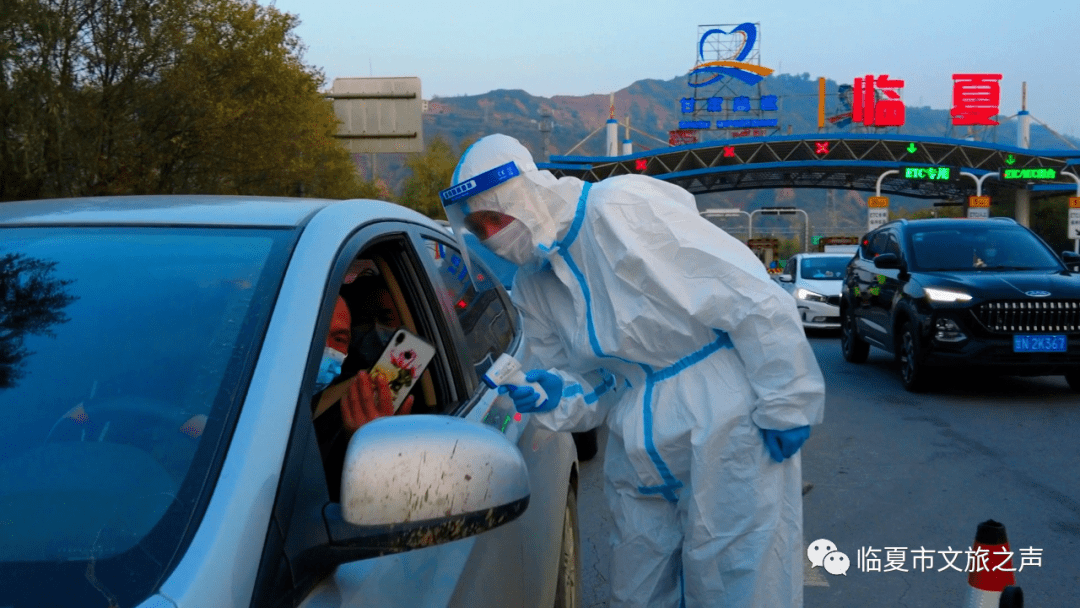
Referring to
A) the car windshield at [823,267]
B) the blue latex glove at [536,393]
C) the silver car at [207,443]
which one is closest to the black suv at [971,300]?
the car windshield at [823,267]

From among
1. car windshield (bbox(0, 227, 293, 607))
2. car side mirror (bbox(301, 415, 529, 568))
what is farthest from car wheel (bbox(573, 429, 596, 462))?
car side mirror (bbox(301, 415, 529, 568))

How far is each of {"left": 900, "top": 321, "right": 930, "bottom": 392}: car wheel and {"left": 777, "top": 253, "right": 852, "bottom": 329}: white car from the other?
534 cm

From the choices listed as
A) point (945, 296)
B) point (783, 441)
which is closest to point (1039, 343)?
point (945, 296)

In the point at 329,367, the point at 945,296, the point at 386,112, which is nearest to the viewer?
the point at 329,367

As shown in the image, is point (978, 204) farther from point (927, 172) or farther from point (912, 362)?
point (912, 362)

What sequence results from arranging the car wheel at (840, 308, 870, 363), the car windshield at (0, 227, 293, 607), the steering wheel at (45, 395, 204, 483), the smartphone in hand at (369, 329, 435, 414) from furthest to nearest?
the car wheel at (840, 308, 870, 363) → the smartphone in hand at (369, 329, 435, 414) → the steering wheel at (45, 395, 204, 483) → the car windshield at (0, 227, 293, 607)

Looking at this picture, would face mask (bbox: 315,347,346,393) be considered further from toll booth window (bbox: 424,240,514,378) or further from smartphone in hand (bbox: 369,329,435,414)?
toll booth window (bbox: 424,240,514,378)

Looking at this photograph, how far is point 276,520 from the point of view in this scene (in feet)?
5.29

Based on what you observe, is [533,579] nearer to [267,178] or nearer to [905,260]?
[905,260]

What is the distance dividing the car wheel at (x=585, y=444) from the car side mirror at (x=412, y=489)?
557 centimetres

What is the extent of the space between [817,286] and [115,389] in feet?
54.9

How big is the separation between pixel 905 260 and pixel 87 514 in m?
10.2

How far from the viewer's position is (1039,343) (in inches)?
364

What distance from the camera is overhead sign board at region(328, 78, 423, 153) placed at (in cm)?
2730
